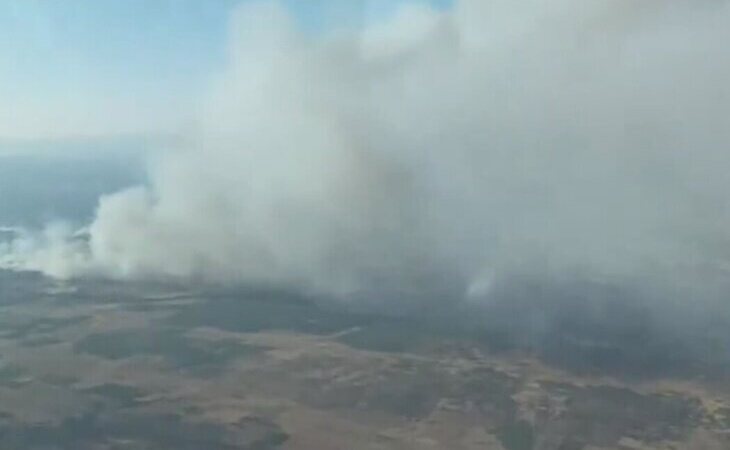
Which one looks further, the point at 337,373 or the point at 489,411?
the point at 337,373

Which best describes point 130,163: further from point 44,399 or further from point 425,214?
point 44,399

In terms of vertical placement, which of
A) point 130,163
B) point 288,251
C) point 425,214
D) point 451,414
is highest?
point 130,163

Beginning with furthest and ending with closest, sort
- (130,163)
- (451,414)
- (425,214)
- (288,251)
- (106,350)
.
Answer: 1. (130,163)
2. (425,214)
3. (288,251)
4. (106,350)
5. (451,414)

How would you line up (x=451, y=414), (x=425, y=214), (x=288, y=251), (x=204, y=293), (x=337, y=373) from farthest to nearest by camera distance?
(x=425, y=214) → (x=288, y=251) → (x=204, y=293) → (x=337, y=373) → (x=451, y=414)

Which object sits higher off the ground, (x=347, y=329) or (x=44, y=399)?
(x=347, y=329)

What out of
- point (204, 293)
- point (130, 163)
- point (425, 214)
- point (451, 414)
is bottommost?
point (451, 414)

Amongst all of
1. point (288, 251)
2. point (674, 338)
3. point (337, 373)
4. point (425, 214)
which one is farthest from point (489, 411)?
point (425, 214)

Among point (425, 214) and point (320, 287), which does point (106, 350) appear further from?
point (425, 214)

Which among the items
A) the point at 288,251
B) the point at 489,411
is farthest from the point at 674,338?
the point at 288,251

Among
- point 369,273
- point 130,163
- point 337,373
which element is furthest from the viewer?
point 130,163
